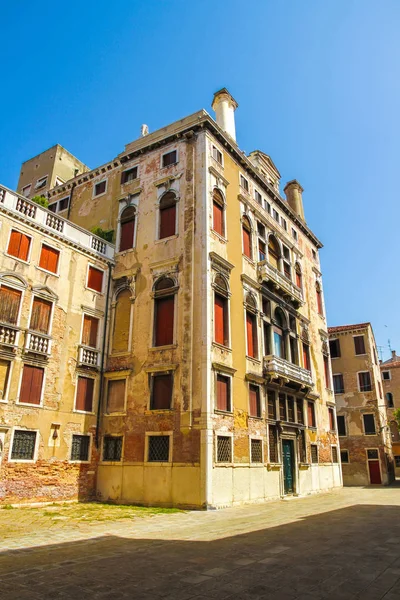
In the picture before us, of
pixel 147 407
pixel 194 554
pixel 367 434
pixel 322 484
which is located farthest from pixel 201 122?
pixel 367 434

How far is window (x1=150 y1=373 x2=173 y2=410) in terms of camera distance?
16.8 m

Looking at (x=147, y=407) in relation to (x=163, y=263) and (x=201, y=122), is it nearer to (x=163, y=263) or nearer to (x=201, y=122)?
(x=163, y=263)

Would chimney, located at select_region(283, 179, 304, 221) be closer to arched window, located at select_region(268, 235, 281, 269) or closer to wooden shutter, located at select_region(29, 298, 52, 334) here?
arched window, located at select_region(268, 235, 281, 269)

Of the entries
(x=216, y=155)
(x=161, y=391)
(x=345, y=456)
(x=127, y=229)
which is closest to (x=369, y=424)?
(x=345, y=456)

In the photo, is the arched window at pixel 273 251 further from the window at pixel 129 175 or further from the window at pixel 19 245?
the window at pixel 19 245

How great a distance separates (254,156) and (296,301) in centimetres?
988

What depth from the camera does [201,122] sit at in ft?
67.2

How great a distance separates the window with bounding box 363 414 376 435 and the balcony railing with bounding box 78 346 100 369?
82.4 ft

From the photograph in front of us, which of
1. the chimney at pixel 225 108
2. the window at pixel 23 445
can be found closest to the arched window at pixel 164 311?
the window at pixel 23 445

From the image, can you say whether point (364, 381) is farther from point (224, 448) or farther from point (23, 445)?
point (23, 445)

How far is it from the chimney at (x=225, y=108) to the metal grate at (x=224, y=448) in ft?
55.6

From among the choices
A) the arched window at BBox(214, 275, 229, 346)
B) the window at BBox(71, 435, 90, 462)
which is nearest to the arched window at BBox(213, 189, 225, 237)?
the arched window at BBox(214, 275, 229, 346)

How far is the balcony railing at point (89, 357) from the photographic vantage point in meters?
17.9

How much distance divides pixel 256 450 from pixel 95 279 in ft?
33.8
